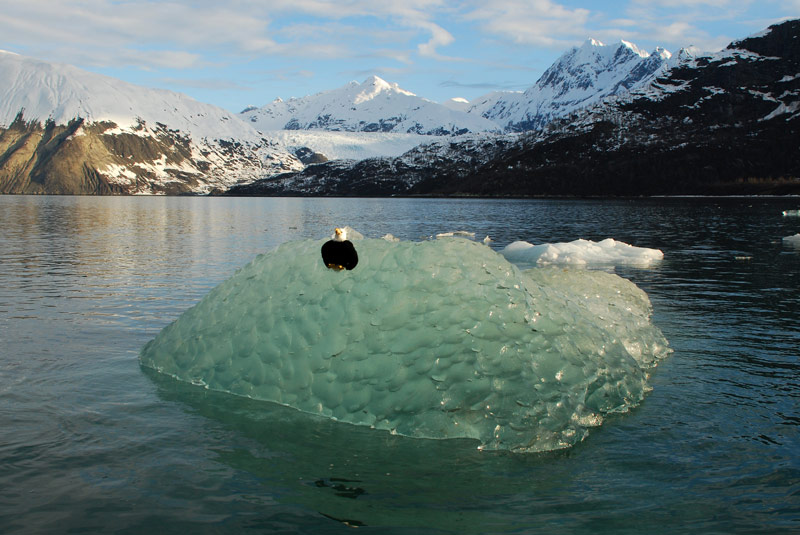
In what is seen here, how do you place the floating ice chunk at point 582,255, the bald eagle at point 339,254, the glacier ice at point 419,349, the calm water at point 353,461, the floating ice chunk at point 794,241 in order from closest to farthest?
1. the calm water at point 353,461
2. the glacier ice at point 419,349
3. the bald eagle at point 339,254
4. the floating ice chunk at point 582,255
5. the floating ice chunk at point 794,241

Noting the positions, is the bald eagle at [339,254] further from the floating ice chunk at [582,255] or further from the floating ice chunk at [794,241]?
the floating ice chunk at [794,241]

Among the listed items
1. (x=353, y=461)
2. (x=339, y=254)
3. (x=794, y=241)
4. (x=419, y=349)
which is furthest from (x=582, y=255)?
(x=353, y=461)

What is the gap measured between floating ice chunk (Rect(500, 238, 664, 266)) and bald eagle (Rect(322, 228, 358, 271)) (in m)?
22.5

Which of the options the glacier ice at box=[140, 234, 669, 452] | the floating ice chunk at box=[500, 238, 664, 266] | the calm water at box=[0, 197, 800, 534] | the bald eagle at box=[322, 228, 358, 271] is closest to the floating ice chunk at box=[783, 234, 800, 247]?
the floating ice chunk at box=[500, 238, 664, 266]

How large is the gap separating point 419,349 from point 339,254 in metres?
2.20

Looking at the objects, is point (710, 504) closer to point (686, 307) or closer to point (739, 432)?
point (739, 432)

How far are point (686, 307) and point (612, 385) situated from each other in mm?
11168

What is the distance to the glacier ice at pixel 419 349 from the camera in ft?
32.1

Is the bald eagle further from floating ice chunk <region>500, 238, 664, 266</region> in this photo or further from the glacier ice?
floating ice chunk <region>500, 238, 664, 266</region>

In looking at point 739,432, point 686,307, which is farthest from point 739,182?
point 739,432

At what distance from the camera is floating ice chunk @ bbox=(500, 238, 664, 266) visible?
32816 mm

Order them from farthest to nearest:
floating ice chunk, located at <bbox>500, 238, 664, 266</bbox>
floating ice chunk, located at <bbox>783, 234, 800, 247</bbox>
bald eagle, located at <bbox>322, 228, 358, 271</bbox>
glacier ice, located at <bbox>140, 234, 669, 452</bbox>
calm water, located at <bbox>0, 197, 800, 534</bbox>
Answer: floating ice chunk, located at <bbox>783, 234, 800, 247</bbox> → floating ice chunk, located at <bbox>500, 238, 664, 266</bbox> → bald eagle, located at <bbox>322, 228, 358, 271</bbox> → glacier ice, located at <bbox>140, 234, 669, 452</bbox> → calm water, located at <bbox>0, 197, 800, 534</bbox>

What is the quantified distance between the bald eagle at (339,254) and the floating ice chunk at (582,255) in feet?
73.8

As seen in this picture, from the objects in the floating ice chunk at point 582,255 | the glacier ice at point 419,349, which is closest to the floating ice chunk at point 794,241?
the floating ice chunk at point 582,255
